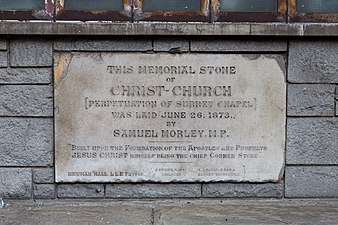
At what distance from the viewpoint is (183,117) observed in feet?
15.4

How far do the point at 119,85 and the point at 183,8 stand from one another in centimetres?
97

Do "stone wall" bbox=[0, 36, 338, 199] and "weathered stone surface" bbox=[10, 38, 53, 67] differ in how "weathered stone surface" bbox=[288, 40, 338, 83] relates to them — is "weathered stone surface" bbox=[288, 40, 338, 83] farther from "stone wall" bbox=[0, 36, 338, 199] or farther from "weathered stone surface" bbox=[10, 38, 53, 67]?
"weathered stone surface" bbox=[10, 38, 53, 67]

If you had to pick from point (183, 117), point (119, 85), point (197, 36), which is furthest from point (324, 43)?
point (119, 85)

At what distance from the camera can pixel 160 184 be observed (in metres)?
4.77

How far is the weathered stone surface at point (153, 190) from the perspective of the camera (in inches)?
187

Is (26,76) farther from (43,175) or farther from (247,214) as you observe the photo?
(247,214)

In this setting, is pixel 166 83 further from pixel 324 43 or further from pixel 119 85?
pixel 324 43

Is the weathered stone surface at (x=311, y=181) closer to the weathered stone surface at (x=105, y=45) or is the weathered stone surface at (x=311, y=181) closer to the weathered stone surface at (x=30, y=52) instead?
the weathered stone surface at (x=105, y=45)

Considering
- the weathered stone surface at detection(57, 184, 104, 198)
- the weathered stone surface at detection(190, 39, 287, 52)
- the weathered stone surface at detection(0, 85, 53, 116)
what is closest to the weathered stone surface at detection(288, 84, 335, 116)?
the weathered stone surface at detection(190, 39, 287, 52)

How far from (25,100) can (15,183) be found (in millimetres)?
808

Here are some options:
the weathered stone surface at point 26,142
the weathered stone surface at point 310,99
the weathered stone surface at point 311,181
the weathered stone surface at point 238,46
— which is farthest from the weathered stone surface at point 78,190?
the weathered stone surface at point 310,99

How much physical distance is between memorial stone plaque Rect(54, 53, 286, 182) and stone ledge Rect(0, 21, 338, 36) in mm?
226

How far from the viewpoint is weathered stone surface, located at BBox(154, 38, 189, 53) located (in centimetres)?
464

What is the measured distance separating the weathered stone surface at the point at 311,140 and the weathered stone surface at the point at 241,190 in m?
0.31
